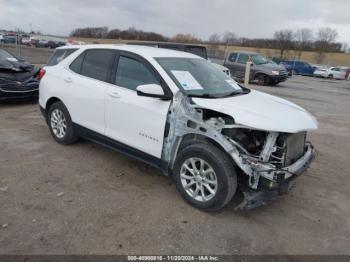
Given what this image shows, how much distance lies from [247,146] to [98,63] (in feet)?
8.32

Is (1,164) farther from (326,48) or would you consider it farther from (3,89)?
(326,48)

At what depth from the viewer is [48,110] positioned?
5531mm

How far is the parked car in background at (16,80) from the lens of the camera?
25.5 ft

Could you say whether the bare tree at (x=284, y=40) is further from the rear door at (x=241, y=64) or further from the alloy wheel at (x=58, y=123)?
the alloy wheel at (x=58, y=123)

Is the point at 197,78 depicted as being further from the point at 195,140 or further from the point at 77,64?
the point at 77,64

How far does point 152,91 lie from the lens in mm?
3686

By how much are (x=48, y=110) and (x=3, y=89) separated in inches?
118

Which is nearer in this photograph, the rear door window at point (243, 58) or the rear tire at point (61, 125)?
the rear tire at point (61, 125)

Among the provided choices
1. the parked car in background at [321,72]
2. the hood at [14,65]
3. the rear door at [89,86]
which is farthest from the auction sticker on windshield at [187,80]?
the parked car in background at [321,72]

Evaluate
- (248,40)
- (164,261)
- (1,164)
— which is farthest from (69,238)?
(248,40)

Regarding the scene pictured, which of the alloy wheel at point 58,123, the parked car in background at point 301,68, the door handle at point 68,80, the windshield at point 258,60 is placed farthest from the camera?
the parked car in background at point 301,68

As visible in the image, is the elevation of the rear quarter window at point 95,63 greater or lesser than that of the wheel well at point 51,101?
greater

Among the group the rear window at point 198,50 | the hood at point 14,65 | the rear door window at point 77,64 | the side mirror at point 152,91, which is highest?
the rear window at point 198,50

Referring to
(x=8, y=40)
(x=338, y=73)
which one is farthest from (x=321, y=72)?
(x=8, y=40)
